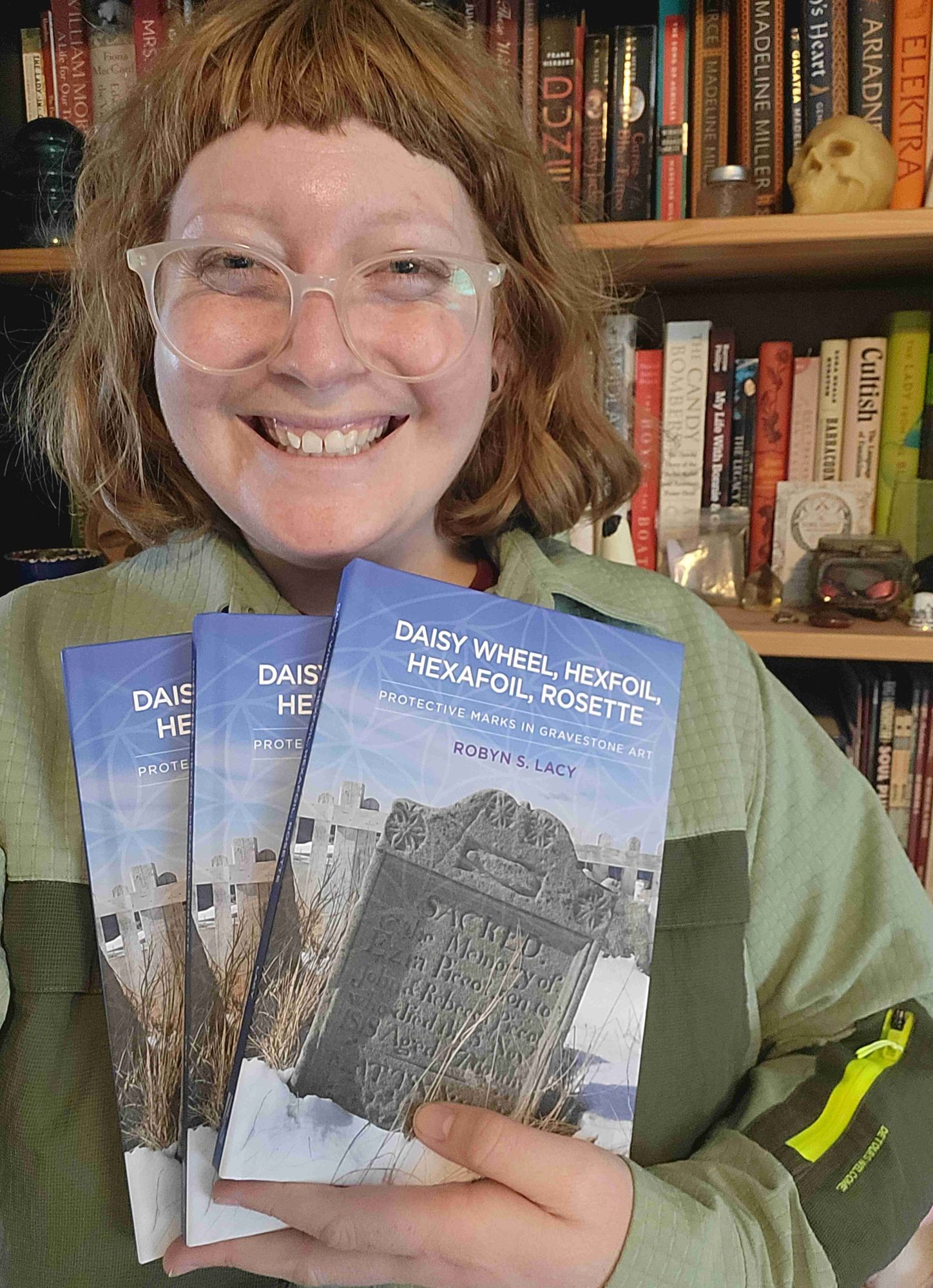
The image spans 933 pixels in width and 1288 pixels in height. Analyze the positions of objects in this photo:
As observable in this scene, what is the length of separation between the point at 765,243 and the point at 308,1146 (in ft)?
3.42

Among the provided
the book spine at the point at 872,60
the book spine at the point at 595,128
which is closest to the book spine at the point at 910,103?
the book spine at the point at 872,60

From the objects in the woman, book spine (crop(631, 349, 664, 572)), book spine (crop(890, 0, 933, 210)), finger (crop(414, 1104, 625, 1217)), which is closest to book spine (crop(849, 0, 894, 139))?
book spine (crop(890, 0, 933, 210))

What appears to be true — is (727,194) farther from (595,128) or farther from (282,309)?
(282,309)

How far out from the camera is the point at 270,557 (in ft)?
2.60

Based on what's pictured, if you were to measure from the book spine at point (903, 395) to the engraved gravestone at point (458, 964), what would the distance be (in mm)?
956

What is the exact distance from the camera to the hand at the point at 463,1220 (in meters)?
0.54

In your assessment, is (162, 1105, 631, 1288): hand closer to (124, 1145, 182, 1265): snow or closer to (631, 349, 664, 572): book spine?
(124, 1145, 182, 1265): snow

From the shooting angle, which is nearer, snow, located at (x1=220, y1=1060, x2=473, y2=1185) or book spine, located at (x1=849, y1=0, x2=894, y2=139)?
snow, located at (x1=220, y1=1060, x2=473, y2=1185)

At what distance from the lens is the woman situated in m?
0.58

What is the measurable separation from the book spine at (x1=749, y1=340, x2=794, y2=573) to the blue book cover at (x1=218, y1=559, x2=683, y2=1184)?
0.82 metres

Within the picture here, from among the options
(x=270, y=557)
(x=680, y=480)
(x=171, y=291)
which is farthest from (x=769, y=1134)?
(x=680, y=480)

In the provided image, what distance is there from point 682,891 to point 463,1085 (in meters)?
0.25

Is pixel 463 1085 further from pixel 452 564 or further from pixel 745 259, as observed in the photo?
pixel 745 259

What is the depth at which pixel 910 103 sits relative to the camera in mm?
1132
